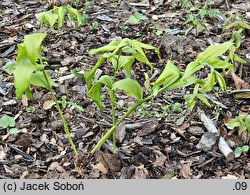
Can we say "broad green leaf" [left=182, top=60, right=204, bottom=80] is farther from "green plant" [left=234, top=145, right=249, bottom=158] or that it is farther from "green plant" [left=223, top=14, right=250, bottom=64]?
"green plant" [left=223, top=14, right=250, bottom=64]

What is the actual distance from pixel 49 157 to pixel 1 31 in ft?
4.88

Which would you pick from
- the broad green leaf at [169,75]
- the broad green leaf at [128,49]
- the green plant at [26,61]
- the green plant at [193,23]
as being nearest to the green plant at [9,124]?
the green plant at [26,61]

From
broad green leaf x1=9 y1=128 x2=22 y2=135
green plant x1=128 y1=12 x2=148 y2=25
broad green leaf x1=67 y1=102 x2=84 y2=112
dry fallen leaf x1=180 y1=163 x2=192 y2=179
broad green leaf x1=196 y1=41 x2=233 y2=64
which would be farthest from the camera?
green plant x1=128 y1=12 x2=148 y2=25

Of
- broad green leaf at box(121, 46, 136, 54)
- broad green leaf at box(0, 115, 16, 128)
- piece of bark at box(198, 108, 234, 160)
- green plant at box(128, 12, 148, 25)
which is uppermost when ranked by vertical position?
broad green leaf at box(121, 46, 136, 54)

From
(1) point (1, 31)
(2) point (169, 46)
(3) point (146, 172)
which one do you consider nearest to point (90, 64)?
(2) point (169, 46)

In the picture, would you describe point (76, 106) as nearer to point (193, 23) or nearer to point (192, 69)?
point (192, 69)

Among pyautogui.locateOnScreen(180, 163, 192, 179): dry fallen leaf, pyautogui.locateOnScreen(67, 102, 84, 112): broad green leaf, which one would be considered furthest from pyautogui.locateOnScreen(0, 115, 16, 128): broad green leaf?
pyautogui.locateOnScreen(180, 163, 192, 179): dry fallen leaf

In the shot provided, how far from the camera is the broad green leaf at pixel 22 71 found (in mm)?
2086

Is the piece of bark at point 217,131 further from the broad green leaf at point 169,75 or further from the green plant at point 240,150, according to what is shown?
the broad green leaf at point 169,75

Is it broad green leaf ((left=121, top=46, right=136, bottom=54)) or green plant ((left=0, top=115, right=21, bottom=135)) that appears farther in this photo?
green plant ((left=0, top=115, right=21, bottom=135))

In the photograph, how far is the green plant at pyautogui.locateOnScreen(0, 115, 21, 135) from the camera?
9.16 feet

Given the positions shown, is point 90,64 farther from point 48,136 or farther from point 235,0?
point 235,0

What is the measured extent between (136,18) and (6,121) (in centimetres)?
154

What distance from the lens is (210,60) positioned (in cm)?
220
